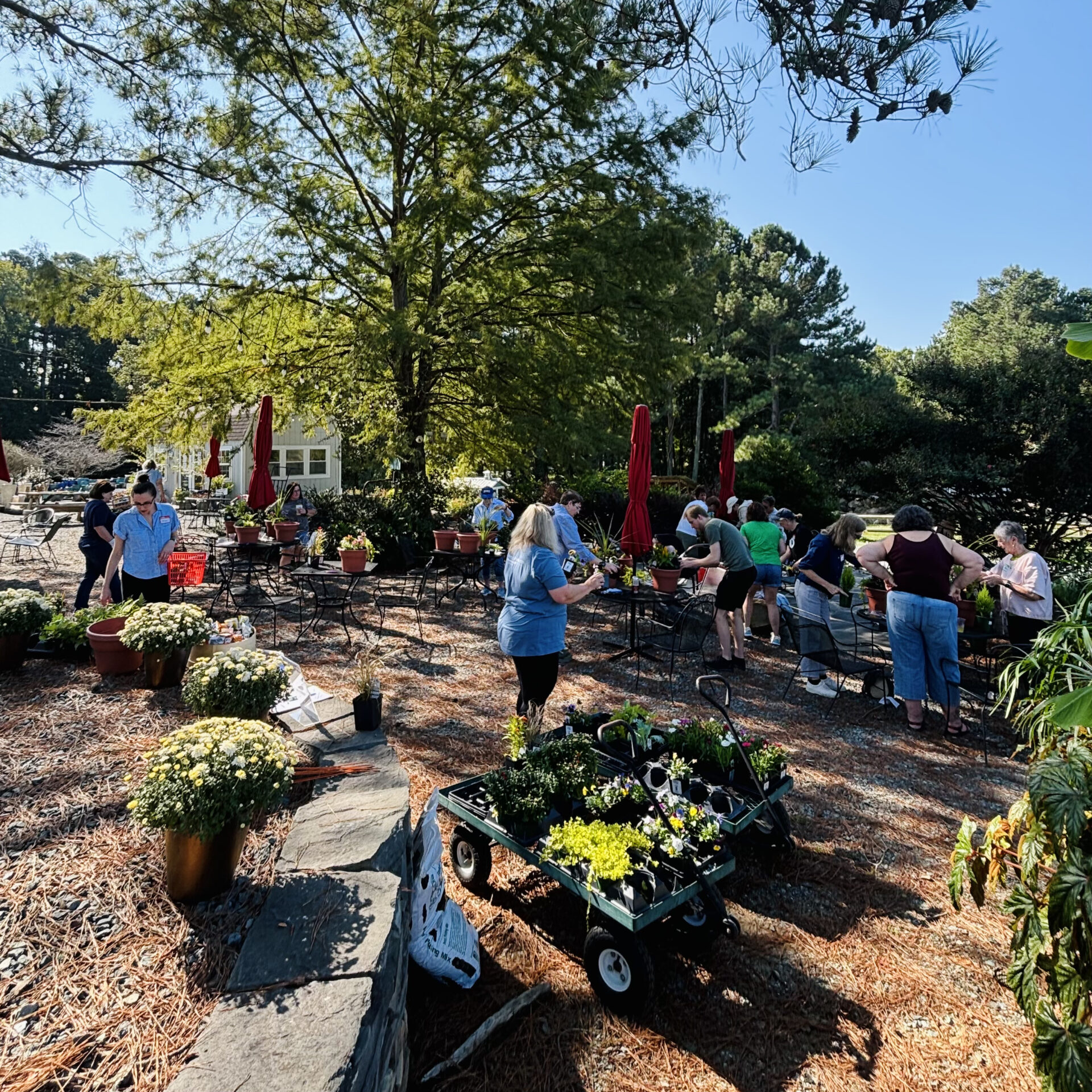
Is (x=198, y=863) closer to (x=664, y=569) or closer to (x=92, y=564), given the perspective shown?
(x=664, y=569)

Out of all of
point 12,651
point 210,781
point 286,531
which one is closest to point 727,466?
point 286,531

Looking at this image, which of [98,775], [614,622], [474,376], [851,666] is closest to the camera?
[98,775]

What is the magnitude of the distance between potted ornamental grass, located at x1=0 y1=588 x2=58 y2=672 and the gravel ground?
0.56 feet

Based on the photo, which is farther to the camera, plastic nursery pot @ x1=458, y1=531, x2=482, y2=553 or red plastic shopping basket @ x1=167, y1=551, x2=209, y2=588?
plastic nursery pot @ x1=458, y1=531, x2=482, y2=553

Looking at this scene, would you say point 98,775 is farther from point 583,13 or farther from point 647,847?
point 583,13

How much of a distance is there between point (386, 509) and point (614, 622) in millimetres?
5992

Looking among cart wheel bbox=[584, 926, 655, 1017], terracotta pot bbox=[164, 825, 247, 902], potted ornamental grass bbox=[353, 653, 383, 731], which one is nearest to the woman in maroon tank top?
cart wheel bbox=[584, 926, 655, 1017]

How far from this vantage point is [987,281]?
54.1 meters

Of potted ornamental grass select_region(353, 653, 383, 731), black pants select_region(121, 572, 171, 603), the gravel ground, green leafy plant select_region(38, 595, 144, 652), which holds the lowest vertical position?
the gravel ground

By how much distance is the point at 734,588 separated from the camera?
22.0 ft

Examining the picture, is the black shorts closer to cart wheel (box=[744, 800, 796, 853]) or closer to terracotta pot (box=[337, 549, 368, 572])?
cart wheel (box=[744, 800, 796, 853])

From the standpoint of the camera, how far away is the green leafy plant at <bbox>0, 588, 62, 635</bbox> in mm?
4465

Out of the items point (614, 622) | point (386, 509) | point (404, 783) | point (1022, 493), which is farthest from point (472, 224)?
point (1022, 493)

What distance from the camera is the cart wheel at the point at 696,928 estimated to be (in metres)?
2.82
